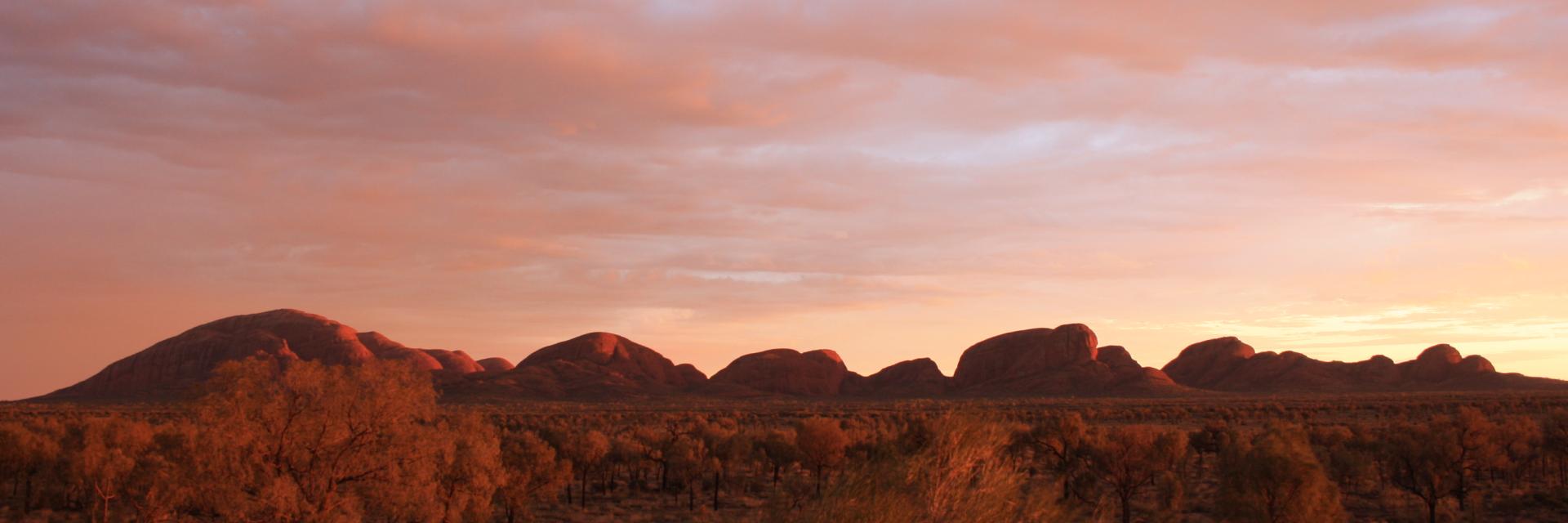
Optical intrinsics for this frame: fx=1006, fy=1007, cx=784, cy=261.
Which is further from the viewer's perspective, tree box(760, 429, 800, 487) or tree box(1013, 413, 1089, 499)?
tree box(760, 429, 800, 487)

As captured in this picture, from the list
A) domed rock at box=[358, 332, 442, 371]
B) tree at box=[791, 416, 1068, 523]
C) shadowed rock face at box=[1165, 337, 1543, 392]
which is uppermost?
domed rock at box=[358, 332, 442, 371]

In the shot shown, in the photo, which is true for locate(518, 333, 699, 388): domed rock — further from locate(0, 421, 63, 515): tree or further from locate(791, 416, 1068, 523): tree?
locate(791, 416, 1068, 523): tree

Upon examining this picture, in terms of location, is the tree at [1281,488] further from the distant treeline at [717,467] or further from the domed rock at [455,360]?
the domed rock at [455,360]

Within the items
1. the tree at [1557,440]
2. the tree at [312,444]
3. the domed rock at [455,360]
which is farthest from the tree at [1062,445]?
the domed rock at [455,360]

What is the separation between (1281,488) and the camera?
25000 mm

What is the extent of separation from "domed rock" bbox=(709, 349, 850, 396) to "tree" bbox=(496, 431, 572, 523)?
10156 cm

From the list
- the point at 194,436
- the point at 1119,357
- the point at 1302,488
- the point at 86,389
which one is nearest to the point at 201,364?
the point at 86,389

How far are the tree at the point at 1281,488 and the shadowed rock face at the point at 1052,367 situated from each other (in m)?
98.5

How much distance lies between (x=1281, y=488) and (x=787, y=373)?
120m

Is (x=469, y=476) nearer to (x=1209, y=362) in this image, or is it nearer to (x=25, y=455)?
(x=25, y=455)

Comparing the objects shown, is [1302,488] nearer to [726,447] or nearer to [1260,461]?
[1260,461]

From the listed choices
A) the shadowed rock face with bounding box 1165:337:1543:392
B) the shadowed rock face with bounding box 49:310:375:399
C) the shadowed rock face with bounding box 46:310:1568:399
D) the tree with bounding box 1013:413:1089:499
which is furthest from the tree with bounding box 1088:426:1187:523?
the shadowed rock face with bounding box 49:310:375:399

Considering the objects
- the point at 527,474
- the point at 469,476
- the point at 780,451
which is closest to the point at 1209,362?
the point at 780,451

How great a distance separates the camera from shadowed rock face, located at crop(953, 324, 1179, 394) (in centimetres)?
12699
